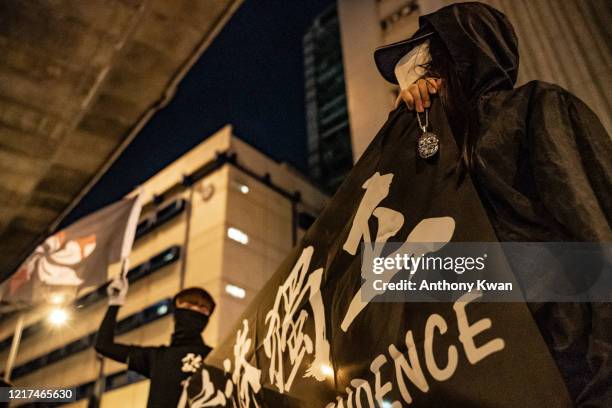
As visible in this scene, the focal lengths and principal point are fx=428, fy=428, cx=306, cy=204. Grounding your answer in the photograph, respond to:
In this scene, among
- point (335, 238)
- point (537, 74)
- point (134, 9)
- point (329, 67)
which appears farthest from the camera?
point (329, 67)

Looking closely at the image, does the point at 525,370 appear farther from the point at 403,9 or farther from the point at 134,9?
the point at 403,9

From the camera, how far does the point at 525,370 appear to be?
0.80 metres

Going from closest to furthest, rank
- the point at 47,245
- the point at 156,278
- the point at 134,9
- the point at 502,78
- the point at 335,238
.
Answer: the point at 502,78, the point at 335,238, the point at 134,9, the point at 47,245, the point at 156,278

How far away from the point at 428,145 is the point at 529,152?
0.27m

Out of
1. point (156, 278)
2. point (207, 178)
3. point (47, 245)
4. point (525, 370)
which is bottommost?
point (525, 370)

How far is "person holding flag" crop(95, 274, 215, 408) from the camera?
3107 millimetres

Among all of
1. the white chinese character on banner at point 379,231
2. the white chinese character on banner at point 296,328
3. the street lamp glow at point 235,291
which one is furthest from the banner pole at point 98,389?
the white chinese character on banner at point 379,231

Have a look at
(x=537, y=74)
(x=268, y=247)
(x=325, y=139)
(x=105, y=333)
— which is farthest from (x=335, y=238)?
A: (x=325, y=139)

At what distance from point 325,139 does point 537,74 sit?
36702 millimetres

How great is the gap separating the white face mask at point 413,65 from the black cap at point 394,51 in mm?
25

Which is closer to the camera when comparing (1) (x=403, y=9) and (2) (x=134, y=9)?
(2) (x=134, y=9)

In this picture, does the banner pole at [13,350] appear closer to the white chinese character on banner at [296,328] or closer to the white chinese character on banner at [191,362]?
the white chinese character on banner at [191,362]

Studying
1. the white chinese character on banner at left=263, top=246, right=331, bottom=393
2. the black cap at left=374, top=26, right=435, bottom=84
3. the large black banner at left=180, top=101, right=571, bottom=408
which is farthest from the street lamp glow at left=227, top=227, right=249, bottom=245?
the black cap at left=374, top=26, right=435, bottom=84

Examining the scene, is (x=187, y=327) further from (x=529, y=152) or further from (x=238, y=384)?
(x=529, y=152)
